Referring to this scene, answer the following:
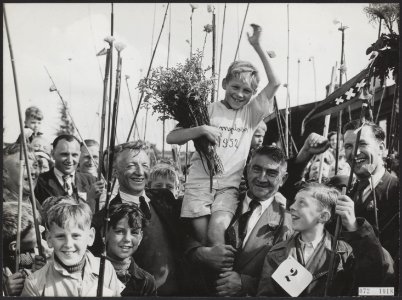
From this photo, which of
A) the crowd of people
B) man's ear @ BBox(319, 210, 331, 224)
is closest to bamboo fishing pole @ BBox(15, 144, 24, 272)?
the crowd of people

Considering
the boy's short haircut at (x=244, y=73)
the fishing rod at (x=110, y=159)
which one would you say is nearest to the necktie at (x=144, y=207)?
the fishing rod at (x=110, y=159)

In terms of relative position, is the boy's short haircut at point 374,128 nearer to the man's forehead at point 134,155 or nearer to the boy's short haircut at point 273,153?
the boy's short haircut at point 273,153

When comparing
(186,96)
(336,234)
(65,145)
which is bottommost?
(336,234)

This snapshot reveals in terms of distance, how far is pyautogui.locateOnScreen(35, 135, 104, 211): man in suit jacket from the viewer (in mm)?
4504

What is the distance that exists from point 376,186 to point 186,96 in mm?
1412

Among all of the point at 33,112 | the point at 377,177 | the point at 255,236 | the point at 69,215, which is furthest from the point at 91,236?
the point at 377,177

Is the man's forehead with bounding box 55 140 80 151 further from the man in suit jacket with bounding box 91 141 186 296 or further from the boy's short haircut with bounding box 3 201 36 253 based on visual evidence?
the boy's short haircut with bounding box 3 201 36 253

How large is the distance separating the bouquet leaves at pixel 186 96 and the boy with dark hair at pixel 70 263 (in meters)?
0.82

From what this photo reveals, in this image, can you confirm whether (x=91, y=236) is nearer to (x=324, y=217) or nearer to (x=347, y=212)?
(x=324, y=217)

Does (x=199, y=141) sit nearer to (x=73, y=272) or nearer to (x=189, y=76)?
(x=189, y=76)

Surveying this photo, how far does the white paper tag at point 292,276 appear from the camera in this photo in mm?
4426

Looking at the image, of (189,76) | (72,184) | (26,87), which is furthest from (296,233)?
(26,87)

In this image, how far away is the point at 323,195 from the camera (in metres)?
4.44

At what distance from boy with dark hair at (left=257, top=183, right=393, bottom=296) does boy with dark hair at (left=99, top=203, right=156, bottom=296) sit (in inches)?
32.7
